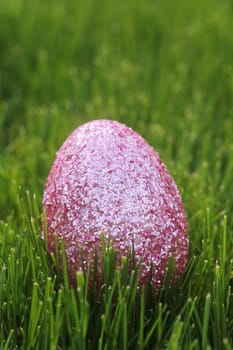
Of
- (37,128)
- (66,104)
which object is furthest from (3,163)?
(66,104)

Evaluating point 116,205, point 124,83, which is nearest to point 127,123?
point 124,83

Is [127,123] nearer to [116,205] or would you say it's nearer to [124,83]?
[124,83]

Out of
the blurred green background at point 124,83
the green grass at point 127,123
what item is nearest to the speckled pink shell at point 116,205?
the green grass at point 127,123

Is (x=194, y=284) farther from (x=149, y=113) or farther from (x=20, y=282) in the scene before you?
(x=149, y=113)

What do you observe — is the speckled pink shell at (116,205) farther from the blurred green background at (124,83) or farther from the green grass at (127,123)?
the blurred green background at (124,83)

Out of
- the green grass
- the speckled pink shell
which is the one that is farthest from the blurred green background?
the speckled pink shell
